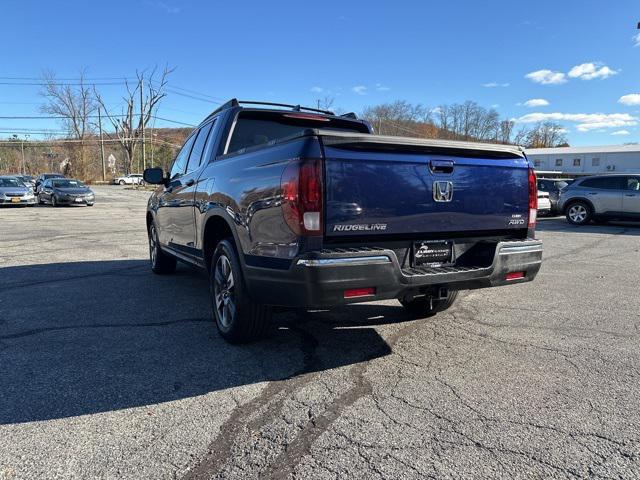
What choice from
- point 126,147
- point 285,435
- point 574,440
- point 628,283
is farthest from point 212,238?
point 126,147

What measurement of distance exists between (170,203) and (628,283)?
635 centimetres

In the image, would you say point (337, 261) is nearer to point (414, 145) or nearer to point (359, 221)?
point (359, 221)

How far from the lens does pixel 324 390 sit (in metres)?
3.24

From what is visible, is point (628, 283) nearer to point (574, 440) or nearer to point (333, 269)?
point (574, 440)

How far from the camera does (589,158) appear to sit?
2889 inches

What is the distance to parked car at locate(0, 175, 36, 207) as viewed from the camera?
2341 cm

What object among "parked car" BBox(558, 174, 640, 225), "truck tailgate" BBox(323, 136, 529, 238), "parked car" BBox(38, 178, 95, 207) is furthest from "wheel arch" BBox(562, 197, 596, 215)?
"parked car" BBox(38, 178, 95, 207)

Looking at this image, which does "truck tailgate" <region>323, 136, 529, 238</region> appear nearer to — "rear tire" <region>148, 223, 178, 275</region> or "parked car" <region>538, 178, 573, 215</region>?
"rear tire" <region>148, 223, 178, 275</region>

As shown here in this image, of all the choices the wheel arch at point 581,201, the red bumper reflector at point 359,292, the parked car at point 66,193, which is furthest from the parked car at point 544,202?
the parked car at point 66,193

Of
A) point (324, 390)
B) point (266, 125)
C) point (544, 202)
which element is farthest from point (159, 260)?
point (544, 202)

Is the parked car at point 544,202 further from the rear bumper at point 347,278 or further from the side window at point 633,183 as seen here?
the rear bumper at point 347,278

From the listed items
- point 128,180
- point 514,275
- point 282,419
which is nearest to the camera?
point 282,419

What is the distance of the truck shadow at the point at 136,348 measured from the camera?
3199 mm

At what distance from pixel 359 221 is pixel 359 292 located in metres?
0.47
